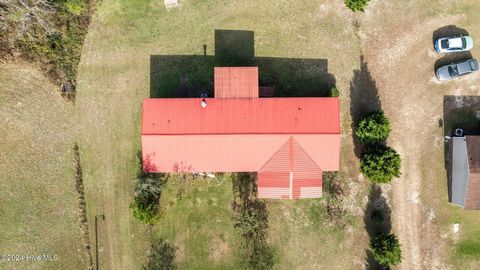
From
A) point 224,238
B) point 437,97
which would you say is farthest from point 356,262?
point 437,97

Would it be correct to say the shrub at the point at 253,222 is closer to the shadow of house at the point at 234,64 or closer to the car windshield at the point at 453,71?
the shadow of house at the point at 234,64

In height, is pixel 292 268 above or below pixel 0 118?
below

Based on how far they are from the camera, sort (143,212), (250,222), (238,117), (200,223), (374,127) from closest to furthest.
Answer: (238,117) → (374,127) → (143,212) → (250,222) → (200,223)

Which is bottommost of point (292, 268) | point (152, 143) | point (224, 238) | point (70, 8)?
point (292, 268)

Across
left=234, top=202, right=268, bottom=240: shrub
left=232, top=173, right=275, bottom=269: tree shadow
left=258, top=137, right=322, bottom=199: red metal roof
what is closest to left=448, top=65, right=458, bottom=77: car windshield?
left=258, top=137, right=322, bottom=199: red metal roof

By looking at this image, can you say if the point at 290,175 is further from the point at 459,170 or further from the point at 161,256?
the point at 459,170

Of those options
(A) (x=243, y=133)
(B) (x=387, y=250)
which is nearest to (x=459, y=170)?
(B) (x=387, y=250)

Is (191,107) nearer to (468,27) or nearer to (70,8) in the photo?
(70,8)

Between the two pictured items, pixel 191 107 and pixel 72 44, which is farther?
pixel 72 44
